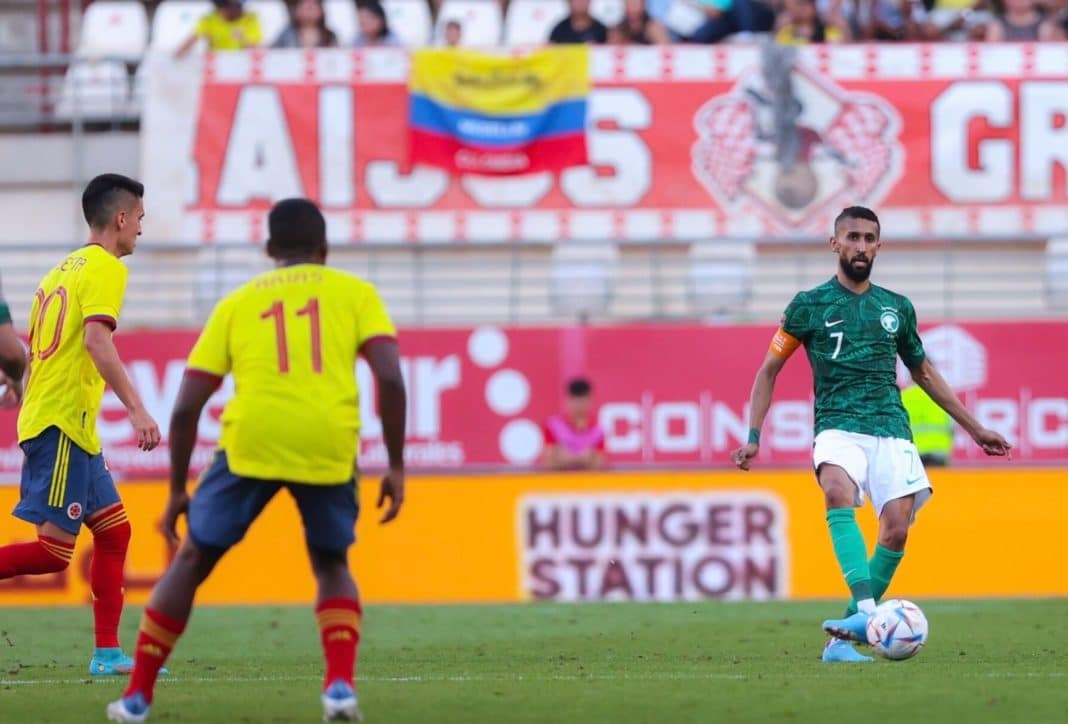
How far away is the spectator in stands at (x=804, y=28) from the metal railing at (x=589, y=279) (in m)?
2.23

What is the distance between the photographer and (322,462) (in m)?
6.83

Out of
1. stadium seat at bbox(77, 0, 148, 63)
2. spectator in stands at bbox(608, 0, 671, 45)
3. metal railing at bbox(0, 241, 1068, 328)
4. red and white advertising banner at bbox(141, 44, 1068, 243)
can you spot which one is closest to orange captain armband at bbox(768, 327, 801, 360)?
metal railing at bbox(0, 241, 1068, 328)

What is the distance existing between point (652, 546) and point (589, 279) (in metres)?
4.70

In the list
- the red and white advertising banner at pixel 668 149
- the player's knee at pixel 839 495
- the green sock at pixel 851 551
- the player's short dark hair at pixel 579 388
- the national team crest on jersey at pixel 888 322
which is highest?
the red and white advertising banner at pixel 668 149

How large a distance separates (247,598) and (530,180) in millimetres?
6301

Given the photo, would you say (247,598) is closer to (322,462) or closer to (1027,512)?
(1027,512)

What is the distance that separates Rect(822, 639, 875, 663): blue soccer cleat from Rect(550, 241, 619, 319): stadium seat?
1054 centimetres

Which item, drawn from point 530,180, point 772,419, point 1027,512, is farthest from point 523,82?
point 1027,512

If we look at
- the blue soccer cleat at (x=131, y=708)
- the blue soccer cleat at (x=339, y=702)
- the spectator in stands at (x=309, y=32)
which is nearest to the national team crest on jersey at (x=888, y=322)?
the blue soccer cleat at (x=339, y=702)

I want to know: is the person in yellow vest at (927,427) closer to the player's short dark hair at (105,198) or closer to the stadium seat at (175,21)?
the player's short dark hair at (105,198)

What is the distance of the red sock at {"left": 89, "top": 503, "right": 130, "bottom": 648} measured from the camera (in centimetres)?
908

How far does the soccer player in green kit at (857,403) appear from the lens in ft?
30.6

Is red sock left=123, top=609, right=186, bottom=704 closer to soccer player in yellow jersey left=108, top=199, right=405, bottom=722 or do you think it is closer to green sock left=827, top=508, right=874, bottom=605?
soccer player in yellow jersey left=108, top=199, right=405, bottom=722

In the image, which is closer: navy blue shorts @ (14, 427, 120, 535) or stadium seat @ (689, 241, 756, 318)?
navy blue shorts @ (14, 427, 120, 535)
